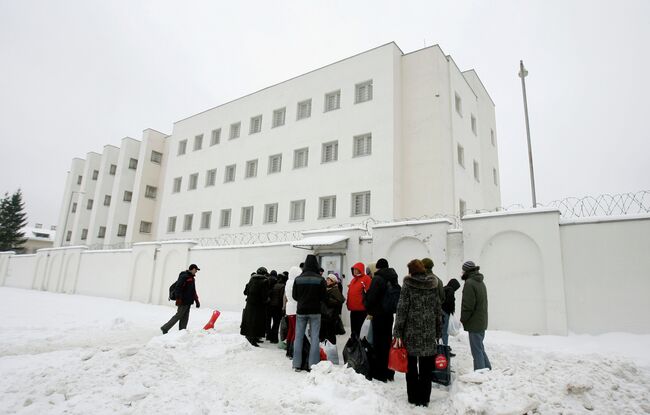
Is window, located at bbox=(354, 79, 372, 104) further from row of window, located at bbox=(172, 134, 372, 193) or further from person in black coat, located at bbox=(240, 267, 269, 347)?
person in black coat, located at bbox=(240, 267, 269, 347)

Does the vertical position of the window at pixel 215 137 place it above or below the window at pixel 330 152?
above

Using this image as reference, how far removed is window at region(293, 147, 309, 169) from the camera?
22719 millimetres

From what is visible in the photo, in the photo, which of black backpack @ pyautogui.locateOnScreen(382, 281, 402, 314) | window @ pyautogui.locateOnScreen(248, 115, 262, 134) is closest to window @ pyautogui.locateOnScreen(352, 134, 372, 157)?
window @ pyautogui.locateOnScreen(248, 115, 262, 134)

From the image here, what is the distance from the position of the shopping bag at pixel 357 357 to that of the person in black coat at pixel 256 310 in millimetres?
3405

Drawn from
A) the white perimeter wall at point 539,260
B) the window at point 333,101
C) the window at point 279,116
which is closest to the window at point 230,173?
the window at point 279,116

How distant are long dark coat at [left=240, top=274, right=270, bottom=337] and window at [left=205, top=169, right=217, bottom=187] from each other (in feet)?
64.0

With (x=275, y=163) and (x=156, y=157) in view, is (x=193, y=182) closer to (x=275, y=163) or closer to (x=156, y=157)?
(x=275, y=163)

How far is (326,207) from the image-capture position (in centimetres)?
2091

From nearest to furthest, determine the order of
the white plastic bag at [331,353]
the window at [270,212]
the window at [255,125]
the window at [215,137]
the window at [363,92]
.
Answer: the white plastic bag at [331,353] → the window at [363,92] → the window at [270,212] → the window at [255,125] → the window at [215,137]

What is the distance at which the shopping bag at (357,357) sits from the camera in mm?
6102

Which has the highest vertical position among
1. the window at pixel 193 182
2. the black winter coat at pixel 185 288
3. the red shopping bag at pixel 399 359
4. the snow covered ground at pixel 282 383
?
the window at pixel 193 182

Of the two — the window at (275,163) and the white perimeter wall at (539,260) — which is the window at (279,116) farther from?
the white perimeter wall at (539,260)

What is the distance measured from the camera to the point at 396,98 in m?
20.1

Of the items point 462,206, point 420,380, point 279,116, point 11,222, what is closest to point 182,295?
point 420,380
